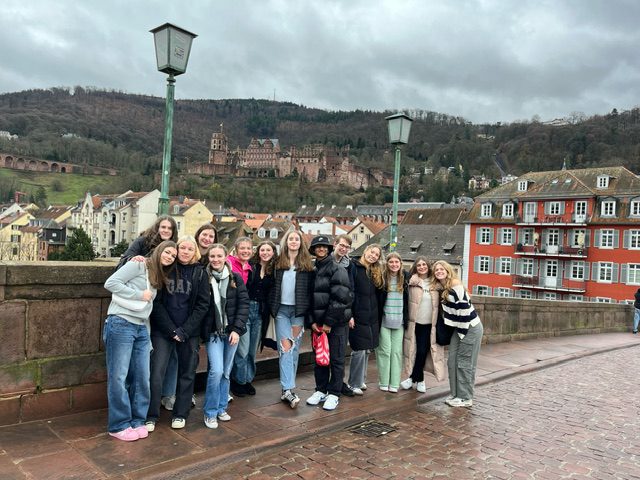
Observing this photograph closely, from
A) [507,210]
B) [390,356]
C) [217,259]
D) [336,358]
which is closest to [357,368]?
[390,356]

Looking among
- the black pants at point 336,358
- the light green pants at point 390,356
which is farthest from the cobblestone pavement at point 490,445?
the black pants at point 336,358

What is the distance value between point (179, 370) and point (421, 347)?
2.94 metres

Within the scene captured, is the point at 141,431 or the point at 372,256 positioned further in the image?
the point at 372,256

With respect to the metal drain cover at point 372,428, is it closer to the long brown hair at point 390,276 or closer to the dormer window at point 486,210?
the long brown hair at point 390,276

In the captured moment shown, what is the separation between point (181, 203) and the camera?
67375mm

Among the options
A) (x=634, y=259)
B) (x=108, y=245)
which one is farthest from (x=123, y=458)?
(x=108, y=245)

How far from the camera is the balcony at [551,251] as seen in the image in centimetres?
3947

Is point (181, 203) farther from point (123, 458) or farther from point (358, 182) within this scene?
point (358, 182)

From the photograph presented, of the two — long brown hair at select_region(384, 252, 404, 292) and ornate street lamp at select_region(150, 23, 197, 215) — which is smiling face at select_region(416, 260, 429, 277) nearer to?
long brown hair at select_region(384, 252, 404, 292)

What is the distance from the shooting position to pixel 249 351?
5.63 m

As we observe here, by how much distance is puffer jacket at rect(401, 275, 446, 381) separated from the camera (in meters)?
6.07

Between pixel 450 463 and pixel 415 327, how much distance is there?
2.08 metres

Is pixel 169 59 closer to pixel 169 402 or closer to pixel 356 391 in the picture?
pixel 169 402

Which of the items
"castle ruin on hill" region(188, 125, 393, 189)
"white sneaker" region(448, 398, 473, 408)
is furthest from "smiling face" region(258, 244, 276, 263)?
"castle ruin on hill" region(188, 125, 393, 189)
